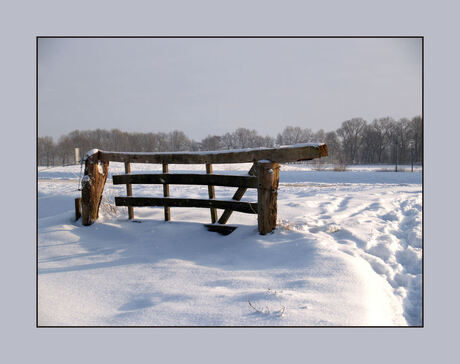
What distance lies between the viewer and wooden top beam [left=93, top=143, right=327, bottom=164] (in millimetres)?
4926

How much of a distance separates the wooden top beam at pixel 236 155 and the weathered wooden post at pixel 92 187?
203 millimetres

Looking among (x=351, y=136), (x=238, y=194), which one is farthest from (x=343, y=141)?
(x=238, y=194)

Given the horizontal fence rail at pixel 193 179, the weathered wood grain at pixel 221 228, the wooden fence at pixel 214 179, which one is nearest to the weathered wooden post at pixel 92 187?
the wooden fence at pixel 214 179

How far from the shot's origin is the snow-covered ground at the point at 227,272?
315cm

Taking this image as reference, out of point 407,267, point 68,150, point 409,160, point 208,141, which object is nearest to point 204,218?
point 407,267

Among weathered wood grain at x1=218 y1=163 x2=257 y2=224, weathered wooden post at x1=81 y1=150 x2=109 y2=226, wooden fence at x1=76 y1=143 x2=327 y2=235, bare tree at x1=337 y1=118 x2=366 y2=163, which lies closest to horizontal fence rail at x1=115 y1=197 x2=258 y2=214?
wooden fence at x1=76 y1=143 x2=327 y2=235

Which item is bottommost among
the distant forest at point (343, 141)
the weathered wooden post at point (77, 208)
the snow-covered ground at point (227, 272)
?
the snow-covered ground at point (227, 272)

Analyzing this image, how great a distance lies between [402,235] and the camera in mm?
6145

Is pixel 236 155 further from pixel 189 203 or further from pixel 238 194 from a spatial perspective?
pixel 189 203

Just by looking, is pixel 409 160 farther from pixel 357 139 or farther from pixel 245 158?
pixel 245 158

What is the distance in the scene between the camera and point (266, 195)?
520cm

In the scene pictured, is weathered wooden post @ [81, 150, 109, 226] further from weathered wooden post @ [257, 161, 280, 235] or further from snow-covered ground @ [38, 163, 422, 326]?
weathered wooden post @ [257, 161, 280, 235]

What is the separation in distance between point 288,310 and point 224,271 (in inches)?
50.3

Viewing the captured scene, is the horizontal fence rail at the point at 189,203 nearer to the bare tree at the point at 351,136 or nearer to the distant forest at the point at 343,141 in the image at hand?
the distant forest at the point at 343,141
